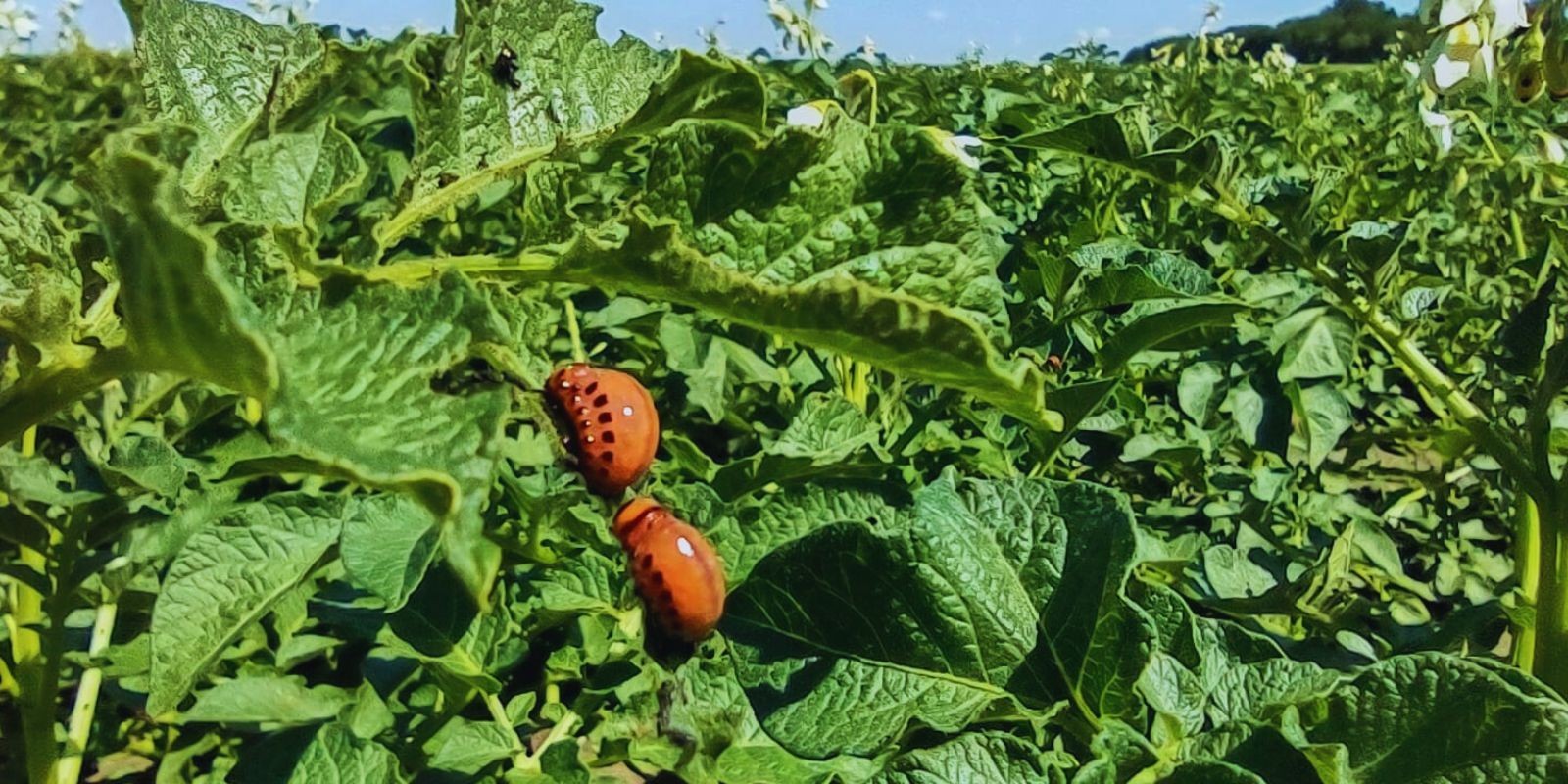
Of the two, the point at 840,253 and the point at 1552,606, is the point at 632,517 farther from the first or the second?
the point at 1552,606

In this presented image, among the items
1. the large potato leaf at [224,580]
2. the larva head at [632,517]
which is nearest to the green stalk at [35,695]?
the large potato leaf at [224,580]

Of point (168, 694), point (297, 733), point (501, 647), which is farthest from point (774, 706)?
point (297, 733)

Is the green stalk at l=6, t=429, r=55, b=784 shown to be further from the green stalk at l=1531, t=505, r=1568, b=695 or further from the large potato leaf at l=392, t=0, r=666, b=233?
the green stalk at l=1531, t=505, r=1568, b=695

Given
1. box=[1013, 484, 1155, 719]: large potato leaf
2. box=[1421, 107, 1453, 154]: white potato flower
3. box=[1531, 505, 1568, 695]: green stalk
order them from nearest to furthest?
Answer: 1. box=[1013, 484, 1155, 719]: large potato leaf
2. box=[1531, 505, 1568, 695]: green stalk
3. box=[1421, 107, 1453, 154]: white potato flower

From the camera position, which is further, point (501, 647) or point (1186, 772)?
point (501, 647)

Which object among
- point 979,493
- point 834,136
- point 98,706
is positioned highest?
point 834,136

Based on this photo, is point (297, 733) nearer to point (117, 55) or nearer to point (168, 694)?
point (168, 694)

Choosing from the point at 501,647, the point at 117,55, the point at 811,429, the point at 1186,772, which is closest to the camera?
the point at 1186,772

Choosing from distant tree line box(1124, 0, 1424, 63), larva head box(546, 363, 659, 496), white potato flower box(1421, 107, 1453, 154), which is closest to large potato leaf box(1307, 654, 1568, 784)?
Result: larva head box(546, 363, 659, 496)
